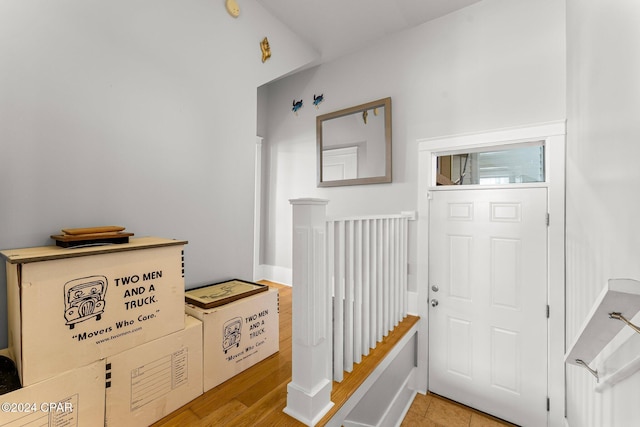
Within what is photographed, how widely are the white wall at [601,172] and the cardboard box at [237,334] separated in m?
1.60

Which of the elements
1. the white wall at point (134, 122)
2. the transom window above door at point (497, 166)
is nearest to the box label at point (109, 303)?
the white wall at point (134, 122)

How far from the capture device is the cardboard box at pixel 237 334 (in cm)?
144

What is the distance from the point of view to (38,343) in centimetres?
94

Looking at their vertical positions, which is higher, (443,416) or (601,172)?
(601,172)

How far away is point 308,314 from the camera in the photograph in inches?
49.1

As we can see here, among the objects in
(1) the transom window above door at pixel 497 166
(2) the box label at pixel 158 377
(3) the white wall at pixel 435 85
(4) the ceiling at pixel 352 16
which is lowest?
(2) the box label at pixel 158 377

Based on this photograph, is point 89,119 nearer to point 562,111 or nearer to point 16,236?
point 16,236

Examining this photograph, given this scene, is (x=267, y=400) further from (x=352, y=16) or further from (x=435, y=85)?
(x=352, y=16)

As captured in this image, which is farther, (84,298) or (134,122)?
(134,122)

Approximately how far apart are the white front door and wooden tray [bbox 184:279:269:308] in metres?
1.56

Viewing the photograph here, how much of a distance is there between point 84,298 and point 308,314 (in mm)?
871

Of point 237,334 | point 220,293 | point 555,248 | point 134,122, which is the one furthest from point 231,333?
point 555,248

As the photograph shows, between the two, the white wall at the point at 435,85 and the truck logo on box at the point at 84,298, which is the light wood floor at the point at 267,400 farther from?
the white wall at the point at 435,85

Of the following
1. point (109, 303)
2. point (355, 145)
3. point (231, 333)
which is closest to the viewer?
point (109, 303)
